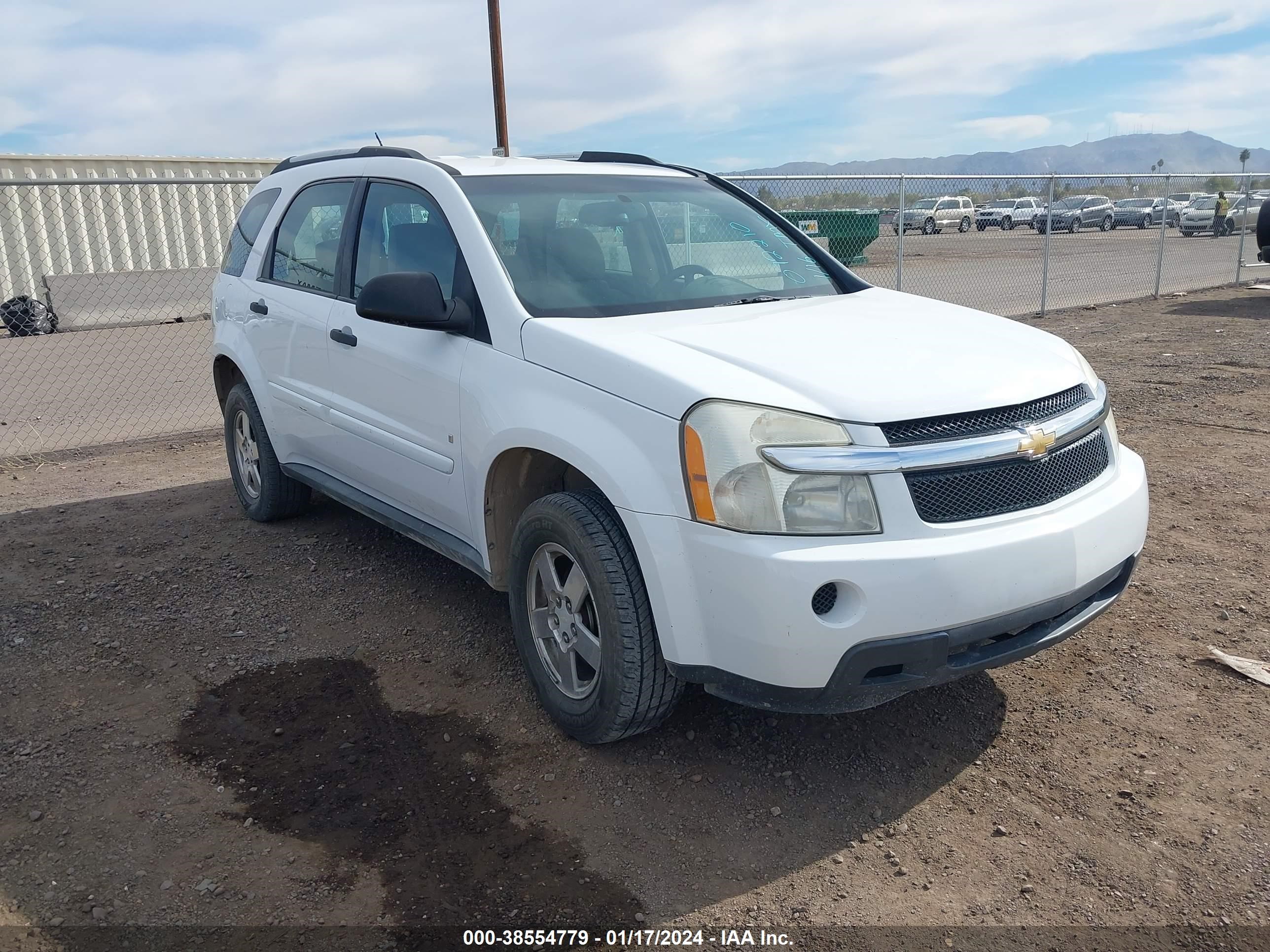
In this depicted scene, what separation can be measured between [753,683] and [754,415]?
0.73 m

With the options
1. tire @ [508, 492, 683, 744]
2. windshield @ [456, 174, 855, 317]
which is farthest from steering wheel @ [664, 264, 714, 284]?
tire @ [508, 492, 683, 744]

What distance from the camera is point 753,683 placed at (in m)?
2.85

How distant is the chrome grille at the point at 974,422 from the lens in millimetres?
2826

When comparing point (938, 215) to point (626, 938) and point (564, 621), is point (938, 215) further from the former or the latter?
point (626, 938)

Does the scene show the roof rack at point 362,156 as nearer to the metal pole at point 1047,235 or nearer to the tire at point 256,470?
the tire at point 256,470

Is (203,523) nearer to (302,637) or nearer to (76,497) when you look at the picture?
(76,497)

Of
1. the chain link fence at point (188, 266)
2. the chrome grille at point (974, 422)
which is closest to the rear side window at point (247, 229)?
the chain link fence at point (188, 266)

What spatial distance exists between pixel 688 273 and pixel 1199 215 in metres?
31.5

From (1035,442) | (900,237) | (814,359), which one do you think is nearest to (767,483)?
(814,359)

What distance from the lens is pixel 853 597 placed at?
2.73 metres

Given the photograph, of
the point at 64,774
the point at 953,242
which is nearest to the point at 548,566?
the point at 64,774

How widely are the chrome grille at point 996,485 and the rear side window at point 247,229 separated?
3941mm

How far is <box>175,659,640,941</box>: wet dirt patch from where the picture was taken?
272 cm

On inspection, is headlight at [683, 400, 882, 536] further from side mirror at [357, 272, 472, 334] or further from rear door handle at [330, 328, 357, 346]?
rear door handle at [330, 328, 357, 346]
